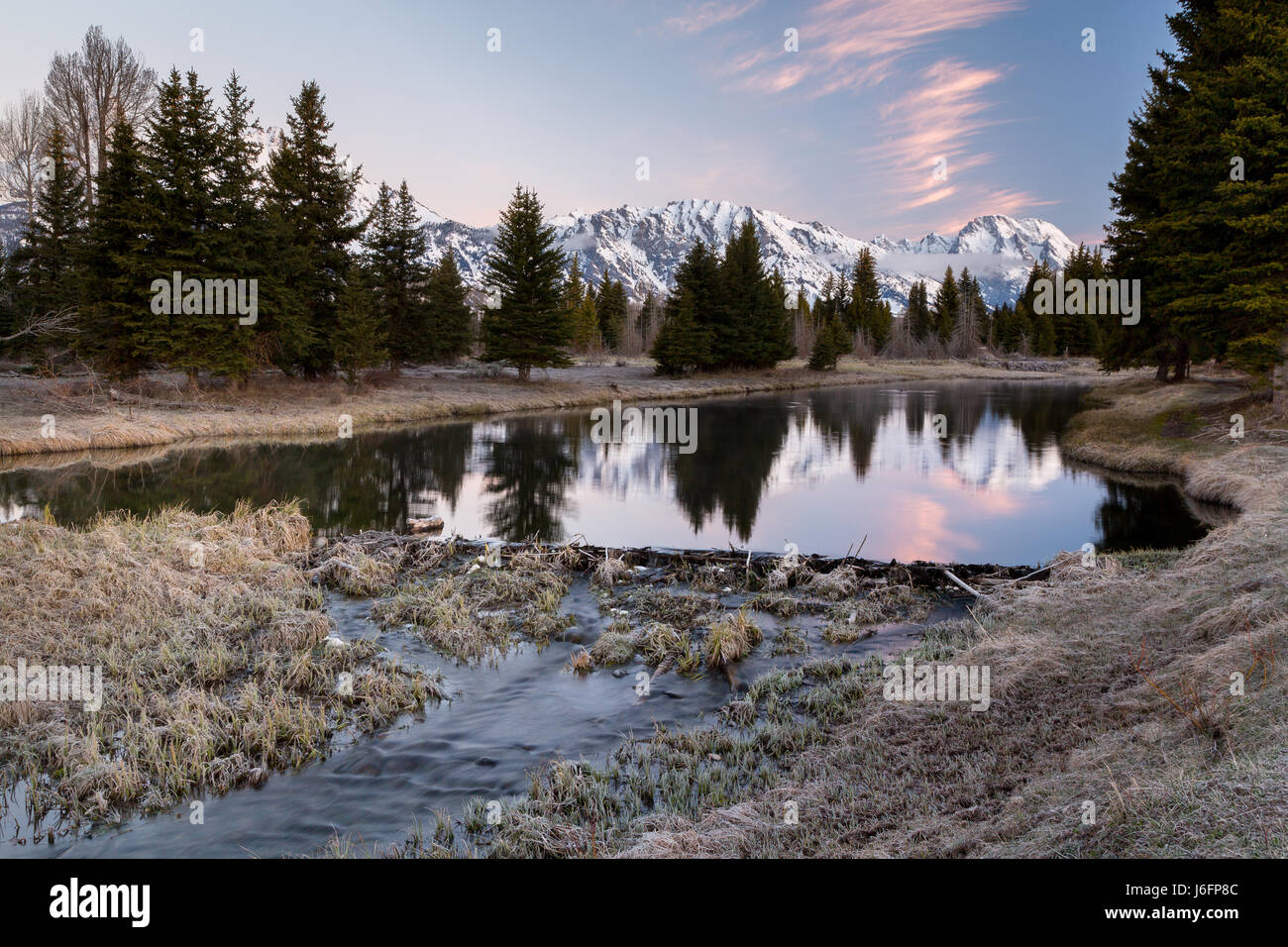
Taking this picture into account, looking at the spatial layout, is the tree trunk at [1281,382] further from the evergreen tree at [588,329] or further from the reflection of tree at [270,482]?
the evergreen tree at [588,329]

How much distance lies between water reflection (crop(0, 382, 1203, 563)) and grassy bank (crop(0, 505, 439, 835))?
4651 mm

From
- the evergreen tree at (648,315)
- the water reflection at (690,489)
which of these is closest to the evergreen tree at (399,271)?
the water reflection at (690,489)

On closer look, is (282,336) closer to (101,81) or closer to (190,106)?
(190,106)

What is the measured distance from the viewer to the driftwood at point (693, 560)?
36.8 ft

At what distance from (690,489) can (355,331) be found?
22.4 meters

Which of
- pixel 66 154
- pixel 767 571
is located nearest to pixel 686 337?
pixel 66 154

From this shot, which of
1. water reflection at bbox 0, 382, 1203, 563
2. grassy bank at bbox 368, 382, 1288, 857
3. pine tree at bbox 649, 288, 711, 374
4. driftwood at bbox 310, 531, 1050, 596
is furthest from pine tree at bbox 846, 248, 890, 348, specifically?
grassy bank at bbox 368, 382, 1288, 857

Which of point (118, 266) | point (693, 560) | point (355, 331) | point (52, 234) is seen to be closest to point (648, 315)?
point (355, 331)

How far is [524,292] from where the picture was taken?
155ft

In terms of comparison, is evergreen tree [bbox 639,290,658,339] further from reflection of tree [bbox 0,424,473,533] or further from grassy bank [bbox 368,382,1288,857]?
grassy bank [bbox 368,382,1288,857]

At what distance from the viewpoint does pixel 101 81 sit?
3650 cm

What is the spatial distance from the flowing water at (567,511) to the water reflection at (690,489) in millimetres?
111

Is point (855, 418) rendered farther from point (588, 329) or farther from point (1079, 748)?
point (588, 329)

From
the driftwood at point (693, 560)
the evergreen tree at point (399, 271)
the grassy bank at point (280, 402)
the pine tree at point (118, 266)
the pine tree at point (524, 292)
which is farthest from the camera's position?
the pine tree at point (524, 292)
